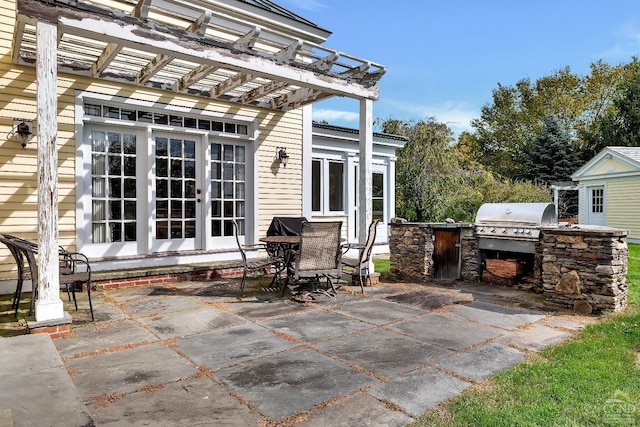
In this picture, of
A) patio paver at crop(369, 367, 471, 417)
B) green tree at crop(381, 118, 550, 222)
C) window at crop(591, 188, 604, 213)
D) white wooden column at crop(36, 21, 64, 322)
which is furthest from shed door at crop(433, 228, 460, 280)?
window at crop(591, 188, 604, 213)

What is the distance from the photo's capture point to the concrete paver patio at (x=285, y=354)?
2410 mm

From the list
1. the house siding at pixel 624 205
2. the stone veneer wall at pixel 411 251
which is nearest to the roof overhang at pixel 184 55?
the stone veneer wall at pixel 411 251

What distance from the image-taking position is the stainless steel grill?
5812 mm

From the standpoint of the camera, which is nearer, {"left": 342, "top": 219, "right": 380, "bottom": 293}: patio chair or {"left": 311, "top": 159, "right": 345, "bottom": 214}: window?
{"left": 342, "top": 219, "right": 380, "bottom": 293}: patio chair

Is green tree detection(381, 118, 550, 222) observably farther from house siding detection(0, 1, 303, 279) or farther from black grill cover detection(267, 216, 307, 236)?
house siding detection(0, 1, 303, 279)

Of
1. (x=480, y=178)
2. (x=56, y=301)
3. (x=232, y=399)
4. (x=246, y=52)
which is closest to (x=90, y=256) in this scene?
(x=56, y=301)

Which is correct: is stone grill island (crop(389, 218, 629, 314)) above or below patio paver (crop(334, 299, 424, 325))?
above

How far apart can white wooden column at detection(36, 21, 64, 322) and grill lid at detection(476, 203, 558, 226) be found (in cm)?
567

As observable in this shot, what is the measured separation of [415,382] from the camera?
9.18 ft

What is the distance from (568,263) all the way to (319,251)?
2.94 meters

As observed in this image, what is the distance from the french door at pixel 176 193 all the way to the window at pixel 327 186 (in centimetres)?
303

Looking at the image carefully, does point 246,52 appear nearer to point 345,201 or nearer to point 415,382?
point 415,382

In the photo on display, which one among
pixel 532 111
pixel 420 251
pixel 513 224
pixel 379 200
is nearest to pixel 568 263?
pixel 513 224

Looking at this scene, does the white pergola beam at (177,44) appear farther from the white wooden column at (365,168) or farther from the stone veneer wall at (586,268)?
the stone veneer wall at (586,268)
